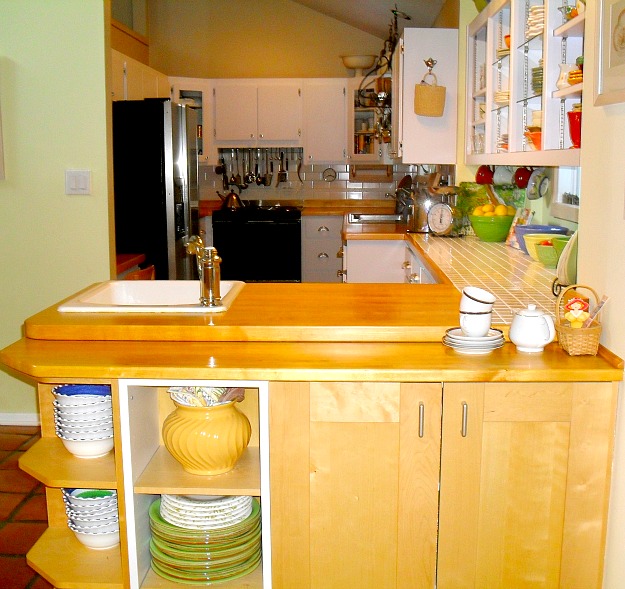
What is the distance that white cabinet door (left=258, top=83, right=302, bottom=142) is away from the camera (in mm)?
7133

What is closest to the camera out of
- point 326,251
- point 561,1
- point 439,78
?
point 561,1

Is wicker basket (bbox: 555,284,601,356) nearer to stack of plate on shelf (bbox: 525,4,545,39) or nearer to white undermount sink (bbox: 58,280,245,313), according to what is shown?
white undermount sink (bbox: 58,280,245,313)

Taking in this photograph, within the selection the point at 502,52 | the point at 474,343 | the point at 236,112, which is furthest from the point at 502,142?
the point at 236,112

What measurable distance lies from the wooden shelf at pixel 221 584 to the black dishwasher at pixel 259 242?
4771 millimetres

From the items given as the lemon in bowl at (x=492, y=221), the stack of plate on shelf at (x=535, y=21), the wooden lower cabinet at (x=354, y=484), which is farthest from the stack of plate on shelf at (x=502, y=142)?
the wooden lower cabinet at (x=354, y=484)

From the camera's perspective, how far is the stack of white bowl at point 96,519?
2221 millimetres

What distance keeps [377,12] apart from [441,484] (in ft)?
17.2

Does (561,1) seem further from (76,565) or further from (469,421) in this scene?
(76,565)

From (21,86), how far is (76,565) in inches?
89.5

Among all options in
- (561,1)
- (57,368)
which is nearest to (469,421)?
(57,368)

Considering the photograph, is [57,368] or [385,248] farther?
[385,248]

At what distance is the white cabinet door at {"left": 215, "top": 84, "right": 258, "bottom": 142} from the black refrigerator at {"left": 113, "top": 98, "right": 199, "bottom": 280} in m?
2.00

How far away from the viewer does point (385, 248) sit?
5.07 meters

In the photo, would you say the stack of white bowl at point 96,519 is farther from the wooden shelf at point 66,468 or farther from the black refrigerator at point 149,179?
the black refrigerator at point 149,179
